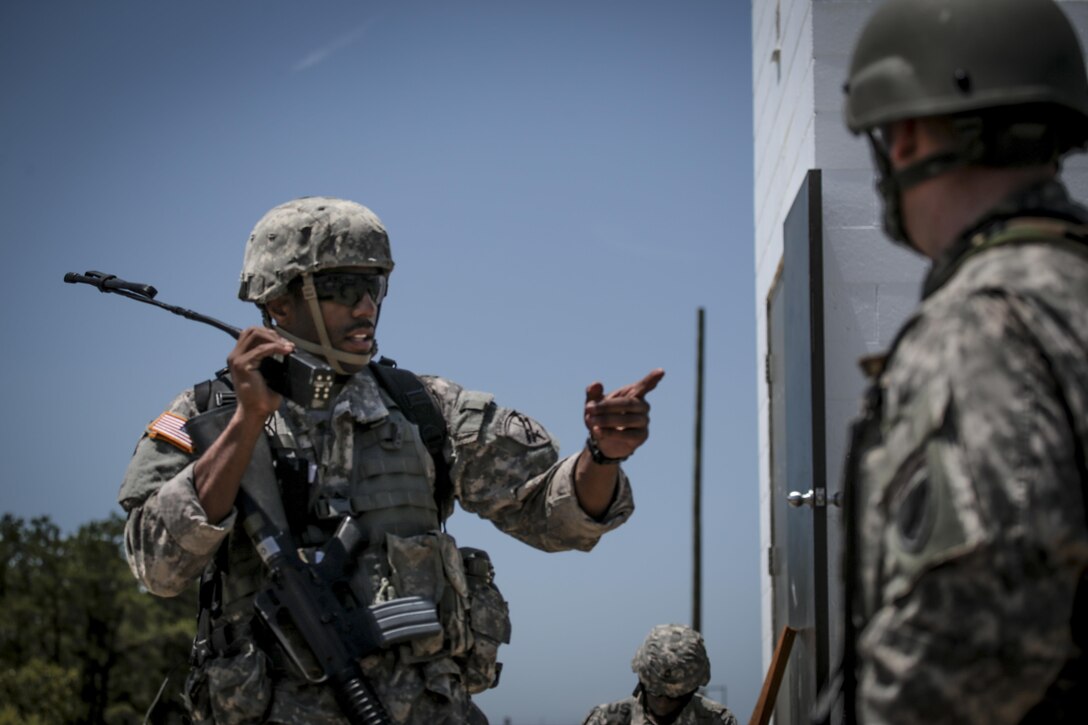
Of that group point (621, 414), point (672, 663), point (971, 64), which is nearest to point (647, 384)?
point (621, 414)

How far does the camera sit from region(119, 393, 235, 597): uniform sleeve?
4012 mm

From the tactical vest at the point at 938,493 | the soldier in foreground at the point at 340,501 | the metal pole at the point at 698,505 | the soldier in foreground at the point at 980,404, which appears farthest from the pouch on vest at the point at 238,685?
the metal pole at the point at 698,505

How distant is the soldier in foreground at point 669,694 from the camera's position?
848 centimetres

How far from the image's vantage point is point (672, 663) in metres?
8.48

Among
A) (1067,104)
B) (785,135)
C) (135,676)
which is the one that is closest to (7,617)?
(135,676)

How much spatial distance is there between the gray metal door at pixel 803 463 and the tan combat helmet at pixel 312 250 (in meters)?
2.03

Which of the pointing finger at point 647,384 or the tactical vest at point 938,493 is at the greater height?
the pointing finger at point 647,384

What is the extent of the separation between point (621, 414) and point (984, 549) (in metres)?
2.08

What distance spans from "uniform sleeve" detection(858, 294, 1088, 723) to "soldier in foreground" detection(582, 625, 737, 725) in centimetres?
661

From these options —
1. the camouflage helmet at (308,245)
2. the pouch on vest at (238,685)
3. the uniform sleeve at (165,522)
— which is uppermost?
the camouflage helmet at (308,245)

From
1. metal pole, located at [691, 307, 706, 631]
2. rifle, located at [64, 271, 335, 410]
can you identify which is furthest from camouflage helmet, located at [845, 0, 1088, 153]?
metal pole, located at [691, 307, 706, 631]

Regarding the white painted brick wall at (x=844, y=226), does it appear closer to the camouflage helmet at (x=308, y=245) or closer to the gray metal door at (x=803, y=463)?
the gray metal door at (x=803, y=463)

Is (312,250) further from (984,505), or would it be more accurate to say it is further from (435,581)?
(984,505)

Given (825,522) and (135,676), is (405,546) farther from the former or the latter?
(135,676)
